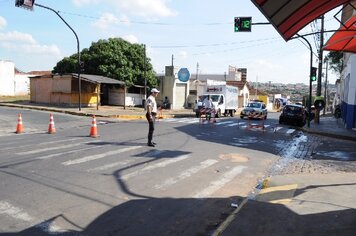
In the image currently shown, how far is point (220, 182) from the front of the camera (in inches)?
356

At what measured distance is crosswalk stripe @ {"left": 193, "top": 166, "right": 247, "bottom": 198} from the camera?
7.94 m

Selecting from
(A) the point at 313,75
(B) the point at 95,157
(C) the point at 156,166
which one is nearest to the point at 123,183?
(C) the point at 156,166

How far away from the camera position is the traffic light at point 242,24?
19906mm

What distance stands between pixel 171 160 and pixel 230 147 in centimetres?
397

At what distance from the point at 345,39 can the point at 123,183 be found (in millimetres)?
9727

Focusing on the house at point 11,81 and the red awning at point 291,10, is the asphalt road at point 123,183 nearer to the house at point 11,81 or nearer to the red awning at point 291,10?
the red awning at point 291,10

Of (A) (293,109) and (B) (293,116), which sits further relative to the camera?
(A) (293,109)

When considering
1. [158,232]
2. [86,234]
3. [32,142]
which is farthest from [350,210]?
[32,142]

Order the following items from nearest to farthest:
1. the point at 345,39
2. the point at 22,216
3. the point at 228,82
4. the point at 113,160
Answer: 1. the point at 22,216
2. the point at 113,160
3. the point at 345,39
4. the point at 228,82

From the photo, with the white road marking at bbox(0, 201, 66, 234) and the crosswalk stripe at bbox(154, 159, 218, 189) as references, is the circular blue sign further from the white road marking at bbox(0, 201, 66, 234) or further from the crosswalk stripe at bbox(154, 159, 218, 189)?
the white road marking at bbox(0, 201, 66, 234)

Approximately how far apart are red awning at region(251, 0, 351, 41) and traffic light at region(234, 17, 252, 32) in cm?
969

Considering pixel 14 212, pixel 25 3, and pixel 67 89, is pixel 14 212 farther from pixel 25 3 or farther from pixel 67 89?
pixel 67 89

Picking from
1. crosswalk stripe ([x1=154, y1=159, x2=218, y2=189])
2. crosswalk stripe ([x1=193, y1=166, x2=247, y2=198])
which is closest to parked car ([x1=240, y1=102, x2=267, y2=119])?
crosswalk stripe ([x1=154, y1=159, x2=218, y2=189])

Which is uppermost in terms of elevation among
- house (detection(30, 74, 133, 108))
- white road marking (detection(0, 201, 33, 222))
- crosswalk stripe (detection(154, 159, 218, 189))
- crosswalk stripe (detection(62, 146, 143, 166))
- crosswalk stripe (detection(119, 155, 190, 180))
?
house (detection(30, 74, 133, 108))
